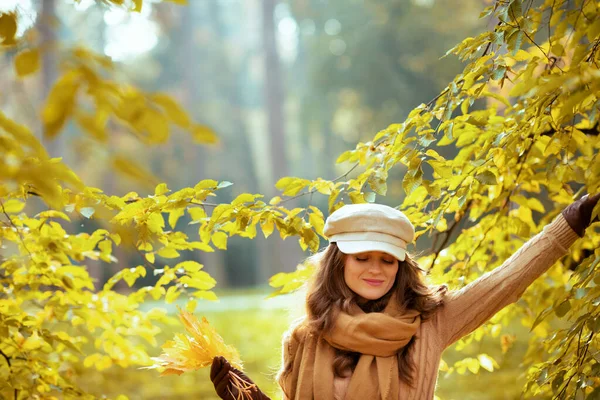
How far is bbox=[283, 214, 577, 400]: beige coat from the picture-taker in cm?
189

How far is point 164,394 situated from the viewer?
6.29 m

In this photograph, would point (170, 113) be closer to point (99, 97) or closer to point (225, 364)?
point (99, 97)

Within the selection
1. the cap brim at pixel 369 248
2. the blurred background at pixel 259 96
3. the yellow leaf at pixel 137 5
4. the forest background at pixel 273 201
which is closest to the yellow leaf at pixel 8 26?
the forest background at pixel 273 201

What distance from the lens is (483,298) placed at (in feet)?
6.31

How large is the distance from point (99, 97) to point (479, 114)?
1.90m

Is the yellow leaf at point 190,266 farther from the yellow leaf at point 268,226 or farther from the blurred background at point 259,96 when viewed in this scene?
the blurred background at point 259,96

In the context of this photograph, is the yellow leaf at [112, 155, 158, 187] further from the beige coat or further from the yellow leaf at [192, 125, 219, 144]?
the beige coat

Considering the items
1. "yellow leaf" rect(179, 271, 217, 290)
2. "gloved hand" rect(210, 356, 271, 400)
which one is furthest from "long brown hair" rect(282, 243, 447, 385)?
"yellow leaf" rect(179, 271, 217, 290)

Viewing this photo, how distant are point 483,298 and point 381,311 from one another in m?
0.28

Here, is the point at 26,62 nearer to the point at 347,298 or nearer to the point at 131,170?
the point at 131,170

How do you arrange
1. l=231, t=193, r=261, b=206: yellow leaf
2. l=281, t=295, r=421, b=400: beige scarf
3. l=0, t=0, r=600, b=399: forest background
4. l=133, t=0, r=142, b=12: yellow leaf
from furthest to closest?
l=231, t=193, r=261, b=206: yellow leaf, l=281, t=295, r=421, b=400: beige scarf, l=133, t=0, r=142, b=12: yellow leaf, l=0, t=0, r=600, b=399: forest background

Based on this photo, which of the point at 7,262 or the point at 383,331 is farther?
the point at 7,262

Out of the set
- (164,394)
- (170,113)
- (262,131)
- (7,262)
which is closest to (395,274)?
(170,113)

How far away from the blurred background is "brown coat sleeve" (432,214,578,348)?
13.6 ft
